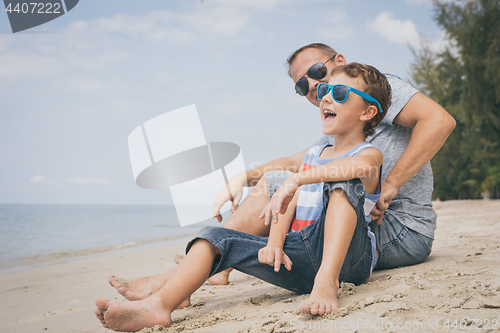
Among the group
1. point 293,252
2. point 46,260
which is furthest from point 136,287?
point 46,260

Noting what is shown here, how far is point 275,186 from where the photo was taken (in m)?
1.94

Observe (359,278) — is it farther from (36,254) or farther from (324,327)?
(36,254)

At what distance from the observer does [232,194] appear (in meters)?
2.14

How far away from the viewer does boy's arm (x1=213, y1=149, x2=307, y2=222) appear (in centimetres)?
208

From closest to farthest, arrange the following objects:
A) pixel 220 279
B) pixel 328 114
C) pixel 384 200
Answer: pixel 384 200 < pixel 328 114 < pixel 220 279

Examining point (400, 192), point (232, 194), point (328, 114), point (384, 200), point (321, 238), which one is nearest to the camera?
point (321, 238)

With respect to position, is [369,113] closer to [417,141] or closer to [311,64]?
[417,141]

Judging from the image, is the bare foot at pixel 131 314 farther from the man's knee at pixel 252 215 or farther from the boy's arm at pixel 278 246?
the man's knee at pixel 252 215

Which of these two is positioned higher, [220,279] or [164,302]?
[164,302]

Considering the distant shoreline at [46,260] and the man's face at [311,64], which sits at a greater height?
the man's face at [311,64]

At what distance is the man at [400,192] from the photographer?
1.75 metres

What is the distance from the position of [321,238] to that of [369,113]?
25.9 inches

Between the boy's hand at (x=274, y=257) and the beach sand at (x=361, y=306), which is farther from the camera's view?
the boy's hand at (x=274, y=257)

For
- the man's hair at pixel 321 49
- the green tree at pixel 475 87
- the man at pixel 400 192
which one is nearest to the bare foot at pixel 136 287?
the man at pixel 400 192
